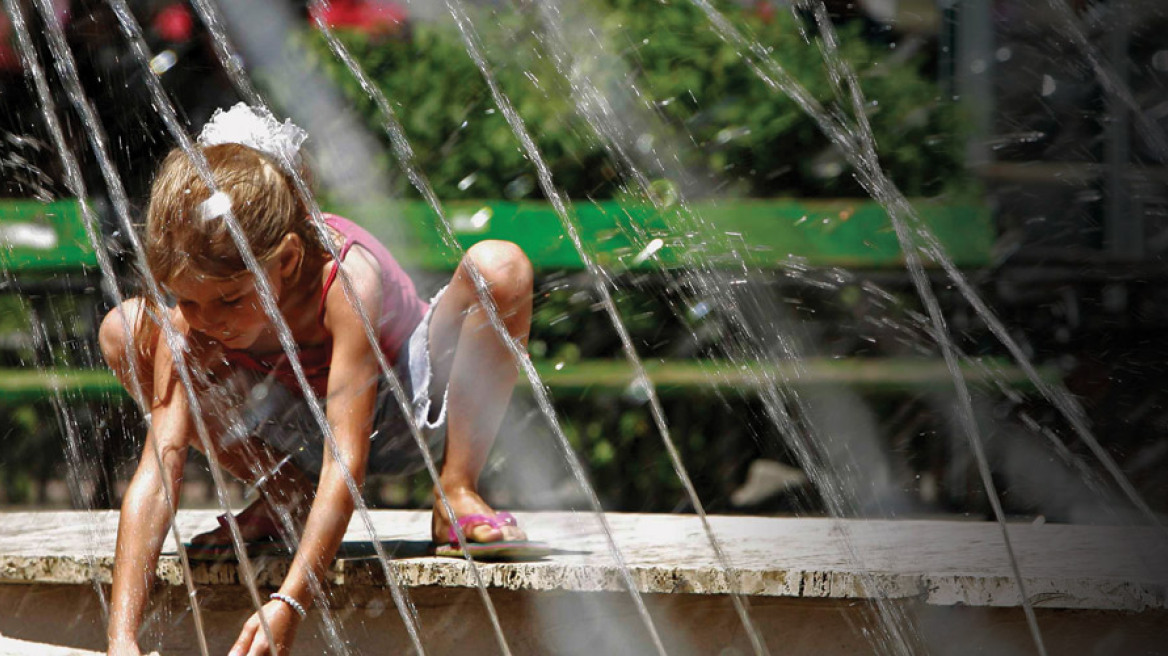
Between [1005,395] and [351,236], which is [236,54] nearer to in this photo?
[351,236]

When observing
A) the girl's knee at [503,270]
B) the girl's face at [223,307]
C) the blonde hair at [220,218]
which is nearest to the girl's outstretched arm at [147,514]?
the girl's face at [223,307]

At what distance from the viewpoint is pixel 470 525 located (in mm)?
2240

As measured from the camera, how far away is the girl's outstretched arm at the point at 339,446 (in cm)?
187

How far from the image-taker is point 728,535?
258 cm

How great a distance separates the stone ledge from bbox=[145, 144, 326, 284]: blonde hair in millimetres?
523

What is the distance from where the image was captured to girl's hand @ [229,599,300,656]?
1787mm

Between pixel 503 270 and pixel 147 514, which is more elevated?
pixel 503 270

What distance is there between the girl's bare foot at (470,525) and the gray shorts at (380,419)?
0.44 feet

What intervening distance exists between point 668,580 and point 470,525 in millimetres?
424

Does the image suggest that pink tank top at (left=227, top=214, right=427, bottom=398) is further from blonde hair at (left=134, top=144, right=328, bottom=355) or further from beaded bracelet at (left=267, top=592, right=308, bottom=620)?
beaded bracelet at (left=267, top=592, right=308, bottom=620)

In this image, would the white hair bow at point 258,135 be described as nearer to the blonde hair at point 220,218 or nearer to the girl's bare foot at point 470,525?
the blonde hair at point 220,218

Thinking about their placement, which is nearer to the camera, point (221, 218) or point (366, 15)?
point (221, 218)

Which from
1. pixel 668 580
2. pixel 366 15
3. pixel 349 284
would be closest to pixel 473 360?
pixel 349 284

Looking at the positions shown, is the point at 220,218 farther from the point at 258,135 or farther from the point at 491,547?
the point at 491,547
